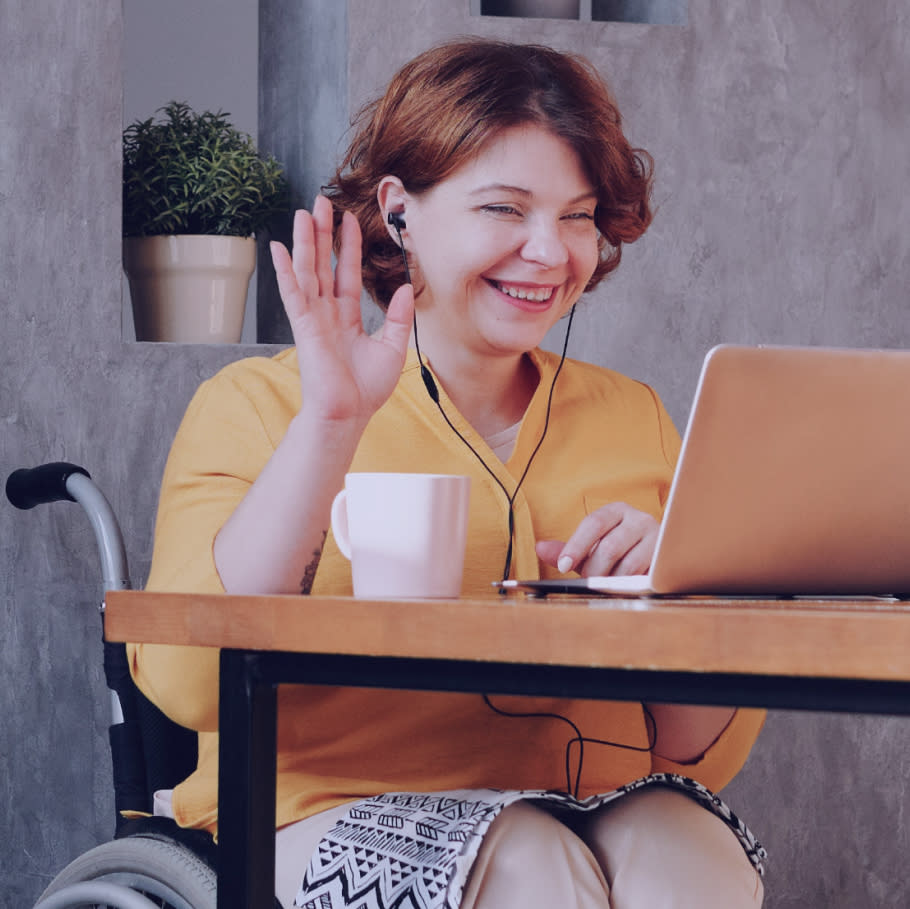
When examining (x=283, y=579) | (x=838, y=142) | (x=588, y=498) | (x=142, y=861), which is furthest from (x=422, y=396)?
(x=838, y=142)

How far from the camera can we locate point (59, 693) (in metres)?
1.95

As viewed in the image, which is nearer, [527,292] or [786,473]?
[786,473]

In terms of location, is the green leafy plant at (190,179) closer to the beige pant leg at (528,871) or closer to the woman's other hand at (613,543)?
the woman's other hand at (613,543)

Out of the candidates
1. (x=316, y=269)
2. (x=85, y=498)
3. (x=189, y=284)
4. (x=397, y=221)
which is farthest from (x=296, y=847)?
(x=189, y=284)

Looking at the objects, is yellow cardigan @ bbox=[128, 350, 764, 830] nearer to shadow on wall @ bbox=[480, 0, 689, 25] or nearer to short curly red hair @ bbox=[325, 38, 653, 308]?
short curly red hair @ bbox=[325, 38, 653, 308]

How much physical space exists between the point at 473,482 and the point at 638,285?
1.04 meters

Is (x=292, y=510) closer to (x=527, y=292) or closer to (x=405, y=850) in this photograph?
(x=405, y=850)

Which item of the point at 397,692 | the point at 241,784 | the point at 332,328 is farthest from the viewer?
the point at 397,692

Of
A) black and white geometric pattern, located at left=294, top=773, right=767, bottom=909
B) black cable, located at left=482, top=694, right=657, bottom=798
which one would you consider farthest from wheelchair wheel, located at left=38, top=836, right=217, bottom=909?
black cable, located at left=482, top=694, right=657, bottom=798

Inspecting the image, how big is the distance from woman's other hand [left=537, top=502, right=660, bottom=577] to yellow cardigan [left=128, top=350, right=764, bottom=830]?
0.19m

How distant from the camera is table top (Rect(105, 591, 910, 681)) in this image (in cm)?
53

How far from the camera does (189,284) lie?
201 cm

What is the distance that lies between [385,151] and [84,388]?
733 millimetres

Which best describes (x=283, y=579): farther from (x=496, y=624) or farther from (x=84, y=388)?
(x=84, y=388)
